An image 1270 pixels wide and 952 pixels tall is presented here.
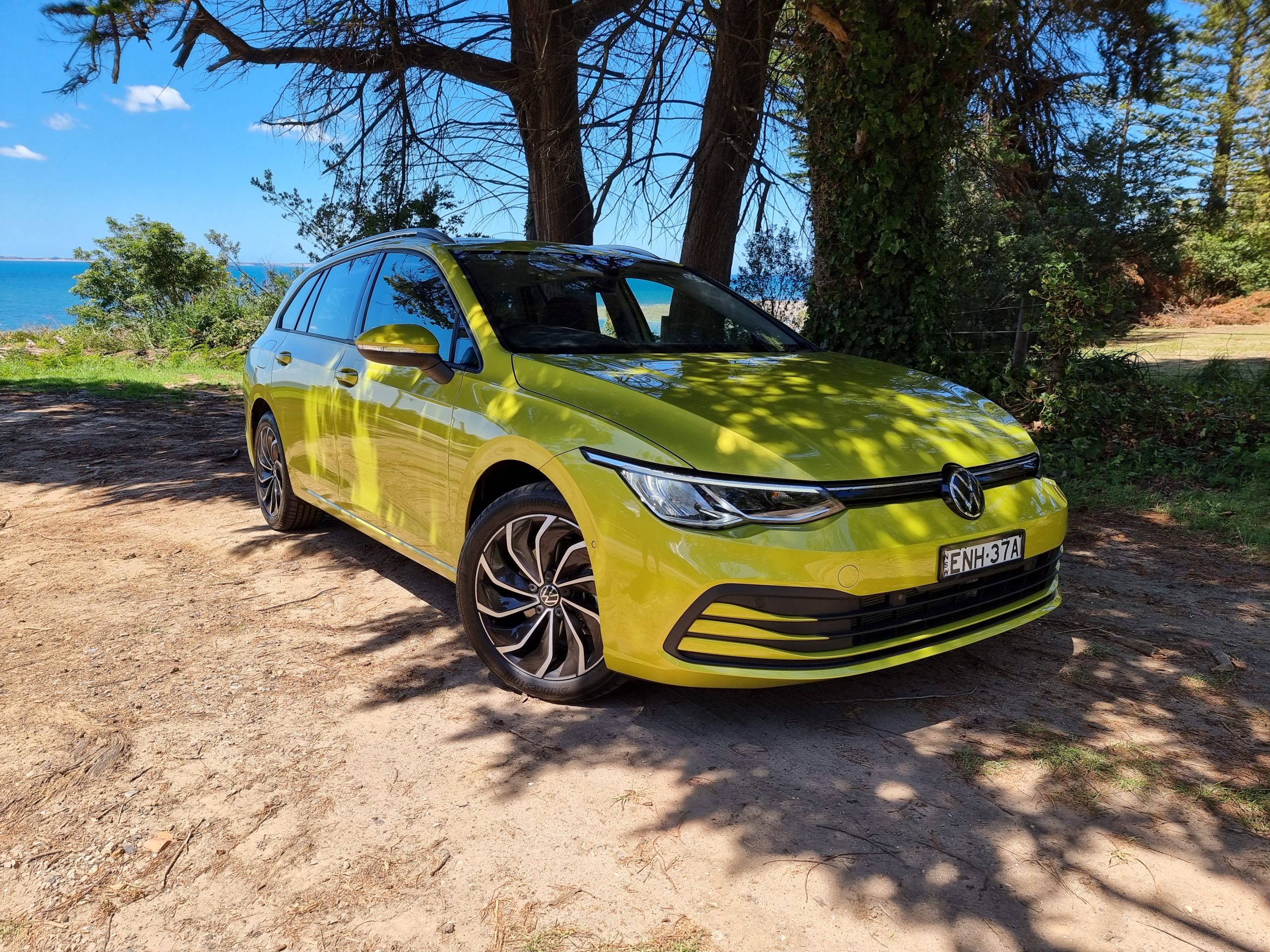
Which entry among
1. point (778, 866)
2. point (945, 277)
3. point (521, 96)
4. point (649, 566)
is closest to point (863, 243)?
point (945, 277)

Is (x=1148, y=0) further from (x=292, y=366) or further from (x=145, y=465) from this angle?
(x=145, y=465)

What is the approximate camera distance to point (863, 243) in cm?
714

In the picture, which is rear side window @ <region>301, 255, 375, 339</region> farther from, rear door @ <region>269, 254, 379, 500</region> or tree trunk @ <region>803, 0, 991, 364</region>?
tree trunk @ <region>803, 0, 991, 364</region>

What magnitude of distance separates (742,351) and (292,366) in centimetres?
261

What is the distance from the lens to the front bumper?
8.94 ft

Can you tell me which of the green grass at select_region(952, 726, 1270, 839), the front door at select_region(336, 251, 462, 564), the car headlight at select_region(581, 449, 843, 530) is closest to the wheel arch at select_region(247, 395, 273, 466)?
the front door at select_region(336, 251, 462, 564)

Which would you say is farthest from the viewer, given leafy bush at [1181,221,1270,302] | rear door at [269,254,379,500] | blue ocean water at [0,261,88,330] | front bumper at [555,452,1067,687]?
blue ocean water at [0,261,88,330]

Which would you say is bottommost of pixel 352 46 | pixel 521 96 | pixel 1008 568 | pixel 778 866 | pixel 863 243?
pixel 778 866

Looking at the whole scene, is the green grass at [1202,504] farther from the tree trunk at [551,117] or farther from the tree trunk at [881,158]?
the tree trunk at [551,117]

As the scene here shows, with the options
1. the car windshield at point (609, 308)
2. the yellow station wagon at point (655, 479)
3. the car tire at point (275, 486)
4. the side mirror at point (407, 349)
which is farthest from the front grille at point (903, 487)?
the car tire at point (275, 486)

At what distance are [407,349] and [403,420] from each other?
1.43 ft

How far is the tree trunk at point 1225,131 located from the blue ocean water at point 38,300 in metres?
17.8

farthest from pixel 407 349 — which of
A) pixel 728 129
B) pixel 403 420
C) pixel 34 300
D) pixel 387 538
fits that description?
pixel 34 300

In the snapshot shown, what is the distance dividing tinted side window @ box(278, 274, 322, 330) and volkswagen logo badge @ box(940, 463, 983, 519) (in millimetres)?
3777
